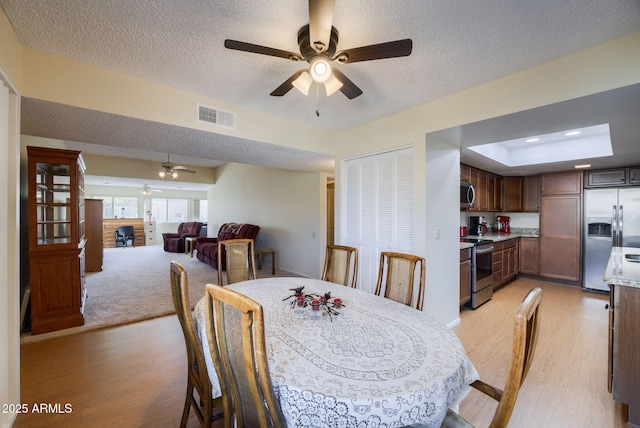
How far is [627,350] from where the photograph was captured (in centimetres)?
174

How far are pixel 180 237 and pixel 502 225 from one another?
894cm

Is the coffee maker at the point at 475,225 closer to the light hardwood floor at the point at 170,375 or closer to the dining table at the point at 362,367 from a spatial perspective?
the light hardwood floor at the point at 170,375

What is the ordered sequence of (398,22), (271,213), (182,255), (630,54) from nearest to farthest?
(398,22) < (630,54) < (271,213) < (182,255)

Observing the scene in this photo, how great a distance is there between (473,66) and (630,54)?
856mm

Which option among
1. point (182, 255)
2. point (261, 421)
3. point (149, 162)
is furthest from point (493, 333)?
point (149, 162)

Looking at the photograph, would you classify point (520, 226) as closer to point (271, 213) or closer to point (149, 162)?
point (271, 213)

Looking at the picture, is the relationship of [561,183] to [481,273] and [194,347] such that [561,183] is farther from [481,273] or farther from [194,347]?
[194,347]

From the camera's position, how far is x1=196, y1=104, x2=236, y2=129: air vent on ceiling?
2.49m

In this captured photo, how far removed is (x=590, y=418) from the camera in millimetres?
1729

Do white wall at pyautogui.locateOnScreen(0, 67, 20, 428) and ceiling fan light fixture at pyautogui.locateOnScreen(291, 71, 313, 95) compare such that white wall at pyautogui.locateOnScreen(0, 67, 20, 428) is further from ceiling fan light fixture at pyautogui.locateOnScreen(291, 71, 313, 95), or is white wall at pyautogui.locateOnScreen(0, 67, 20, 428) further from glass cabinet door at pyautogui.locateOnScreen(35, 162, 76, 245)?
ceiling fan light fixture at pyautogui.locateOnScreen(291, 71, 313, 95)

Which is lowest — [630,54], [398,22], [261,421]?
[261,421]

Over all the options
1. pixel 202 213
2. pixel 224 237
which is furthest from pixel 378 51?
pixel 202 213

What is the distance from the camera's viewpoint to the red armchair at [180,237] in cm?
835

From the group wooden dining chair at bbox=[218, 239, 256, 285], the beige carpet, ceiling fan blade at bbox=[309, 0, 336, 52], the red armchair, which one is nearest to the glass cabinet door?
the beige carpet
